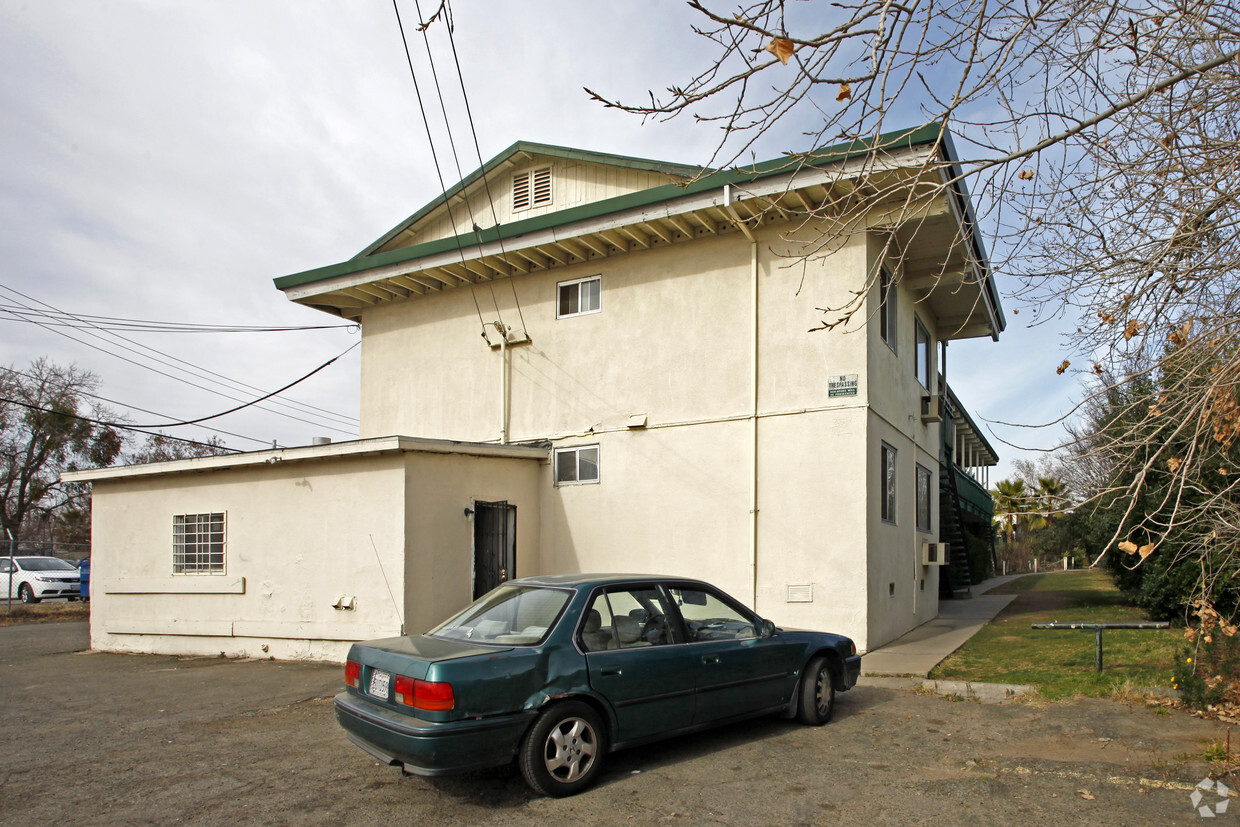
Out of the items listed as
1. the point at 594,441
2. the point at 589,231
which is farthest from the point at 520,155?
the point at 594,441

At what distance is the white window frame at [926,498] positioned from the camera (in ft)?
50.0

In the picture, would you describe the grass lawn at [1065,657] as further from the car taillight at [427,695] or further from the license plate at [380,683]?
the license plate at [380,683]

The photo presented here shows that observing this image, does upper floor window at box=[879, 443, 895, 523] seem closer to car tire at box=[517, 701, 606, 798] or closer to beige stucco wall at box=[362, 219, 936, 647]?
beige stucco wall at box=[362, 219, 936, 647]

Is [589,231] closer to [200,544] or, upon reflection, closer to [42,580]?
[200,544]

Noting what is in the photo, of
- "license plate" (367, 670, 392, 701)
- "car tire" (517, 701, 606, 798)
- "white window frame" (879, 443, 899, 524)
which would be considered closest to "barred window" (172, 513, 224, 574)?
"license plate" (367, 670, 392, 701)

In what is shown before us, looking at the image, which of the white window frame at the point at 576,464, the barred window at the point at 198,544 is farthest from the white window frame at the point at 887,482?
the barred window at the point at 198,544

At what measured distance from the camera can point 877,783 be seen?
5562mm

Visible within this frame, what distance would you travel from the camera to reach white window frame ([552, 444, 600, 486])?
44.0 feet

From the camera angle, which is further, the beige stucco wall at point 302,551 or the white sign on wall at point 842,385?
the beige stucco wall at point 302,551

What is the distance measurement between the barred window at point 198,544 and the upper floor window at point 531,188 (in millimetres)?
7166

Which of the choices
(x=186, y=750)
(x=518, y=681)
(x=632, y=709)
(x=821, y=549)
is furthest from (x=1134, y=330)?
(x=186, y=750)

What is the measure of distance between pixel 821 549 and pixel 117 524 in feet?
37.2

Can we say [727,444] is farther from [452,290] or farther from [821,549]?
[452,290]

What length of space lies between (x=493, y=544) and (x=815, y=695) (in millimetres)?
6992
